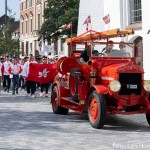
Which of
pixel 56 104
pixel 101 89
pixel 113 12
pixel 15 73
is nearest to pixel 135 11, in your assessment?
pixel 113 12

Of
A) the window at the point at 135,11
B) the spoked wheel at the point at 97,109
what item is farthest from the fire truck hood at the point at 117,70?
the window at the point at 135,11

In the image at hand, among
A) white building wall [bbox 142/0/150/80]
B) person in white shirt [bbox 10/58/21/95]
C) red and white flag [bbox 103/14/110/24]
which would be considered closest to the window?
red and white flag [bbox 103/14/110/24]

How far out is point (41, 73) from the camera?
60.4 ft

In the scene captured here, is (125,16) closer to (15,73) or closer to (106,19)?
(106,19)

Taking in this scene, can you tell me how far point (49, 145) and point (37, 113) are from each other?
4.79 meters

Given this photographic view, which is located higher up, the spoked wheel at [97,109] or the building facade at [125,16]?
the building facade at [125,16]

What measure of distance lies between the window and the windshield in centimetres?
1278

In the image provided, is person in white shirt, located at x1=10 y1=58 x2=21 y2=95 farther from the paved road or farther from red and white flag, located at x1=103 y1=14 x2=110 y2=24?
the paved road

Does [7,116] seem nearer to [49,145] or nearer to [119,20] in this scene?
[49,145]

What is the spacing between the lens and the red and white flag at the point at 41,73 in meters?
18.2

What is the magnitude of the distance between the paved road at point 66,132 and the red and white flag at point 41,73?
211 inches

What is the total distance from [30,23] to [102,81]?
54.2 m

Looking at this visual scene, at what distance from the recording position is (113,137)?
8.61 meters

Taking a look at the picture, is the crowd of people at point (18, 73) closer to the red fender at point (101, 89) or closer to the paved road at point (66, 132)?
the paved road at point (66, 132)
